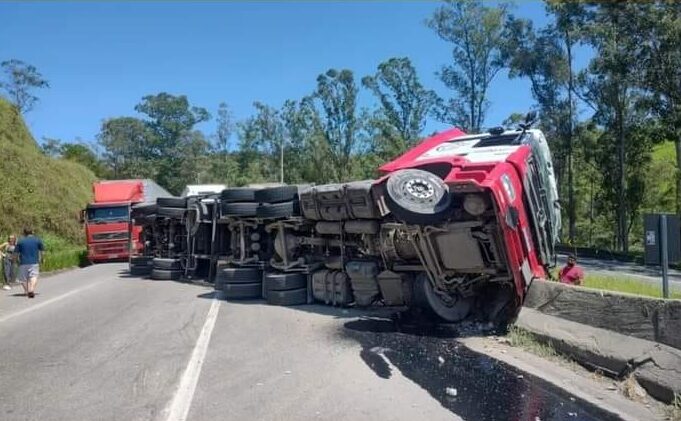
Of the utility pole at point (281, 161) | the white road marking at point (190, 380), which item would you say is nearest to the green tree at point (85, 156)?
the utility pole at point (281, 161)

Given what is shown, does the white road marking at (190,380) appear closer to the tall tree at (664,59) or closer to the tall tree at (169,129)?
the tall tree at (664,59)

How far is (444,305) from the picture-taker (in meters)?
8.79

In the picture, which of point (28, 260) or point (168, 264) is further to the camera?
point (168, 264)

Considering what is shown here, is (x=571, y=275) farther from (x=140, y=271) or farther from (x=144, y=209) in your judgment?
(x=140, y=271)

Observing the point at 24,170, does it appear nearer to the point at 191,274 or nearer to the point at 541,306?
the point at 191,274

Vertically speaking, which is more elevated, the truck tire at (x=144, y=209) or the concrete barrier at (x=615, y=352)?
the truck tire at (x=144, y=209)

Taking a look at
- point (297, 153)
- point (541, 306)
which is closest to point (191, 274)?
point (541, 306)

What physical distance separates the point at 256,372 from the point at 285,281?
4.95 m

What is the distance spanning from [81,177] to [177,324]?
1399 inches

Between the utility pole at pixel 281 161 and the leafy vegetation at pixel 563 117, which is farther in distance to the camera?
the utility pole at pixel 281 161

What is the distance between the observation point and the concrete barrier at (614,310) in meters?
5.30

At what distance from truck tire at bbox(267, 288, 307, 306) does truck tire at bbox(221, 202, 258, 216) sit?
1.76 metres

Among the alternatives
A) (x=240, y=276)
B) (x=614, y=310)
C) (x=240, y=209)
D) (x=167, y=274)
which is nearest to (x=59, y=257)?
(x=167, y=274)

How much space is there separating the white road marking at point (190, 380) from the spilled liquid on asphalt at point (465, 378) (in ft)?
5.93
